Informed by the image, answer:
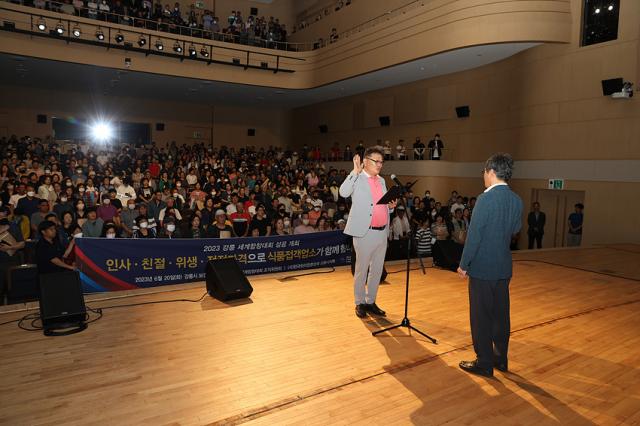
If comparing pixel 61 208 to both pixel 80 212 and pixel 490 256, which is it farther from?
pixel 490 256

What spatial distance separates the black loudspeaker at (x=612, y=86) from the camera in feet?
34.5

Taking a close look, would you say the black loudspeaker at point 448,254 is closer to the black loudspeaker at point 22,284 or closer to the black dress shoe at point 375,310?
the black dress shoe at point 375,310

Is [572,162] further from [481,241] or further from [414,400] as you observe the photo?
[414,400]

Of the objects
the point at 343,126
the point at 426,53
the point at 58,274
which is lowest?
the point at 58,274

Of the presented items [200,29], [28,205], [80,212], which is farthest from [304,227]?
[200,29]

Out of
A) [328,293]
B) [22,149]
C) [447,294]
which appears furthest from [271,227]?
[22,149]

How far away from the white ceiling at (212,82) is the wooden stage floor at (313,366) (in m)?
10.1

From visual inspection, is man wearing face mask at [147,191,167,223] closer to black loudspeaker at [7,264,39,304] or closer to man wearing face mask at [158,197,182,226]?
man wearing face mask at [158,197,182,226]

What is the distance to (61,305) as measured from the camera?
398cm

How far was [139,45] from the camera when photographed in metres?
14.6

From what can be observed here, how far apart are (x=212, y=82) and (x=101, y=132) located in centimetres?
694

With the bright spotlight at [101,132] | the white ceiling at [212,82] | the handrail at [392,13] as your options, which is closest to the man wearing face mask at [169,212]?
the white ceiling at [212,82]

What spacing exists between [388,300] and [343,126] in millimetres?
16307

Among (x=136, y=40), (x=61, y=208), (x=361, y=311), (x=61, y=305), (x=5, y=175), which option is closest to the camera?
(x=61, y=305)
